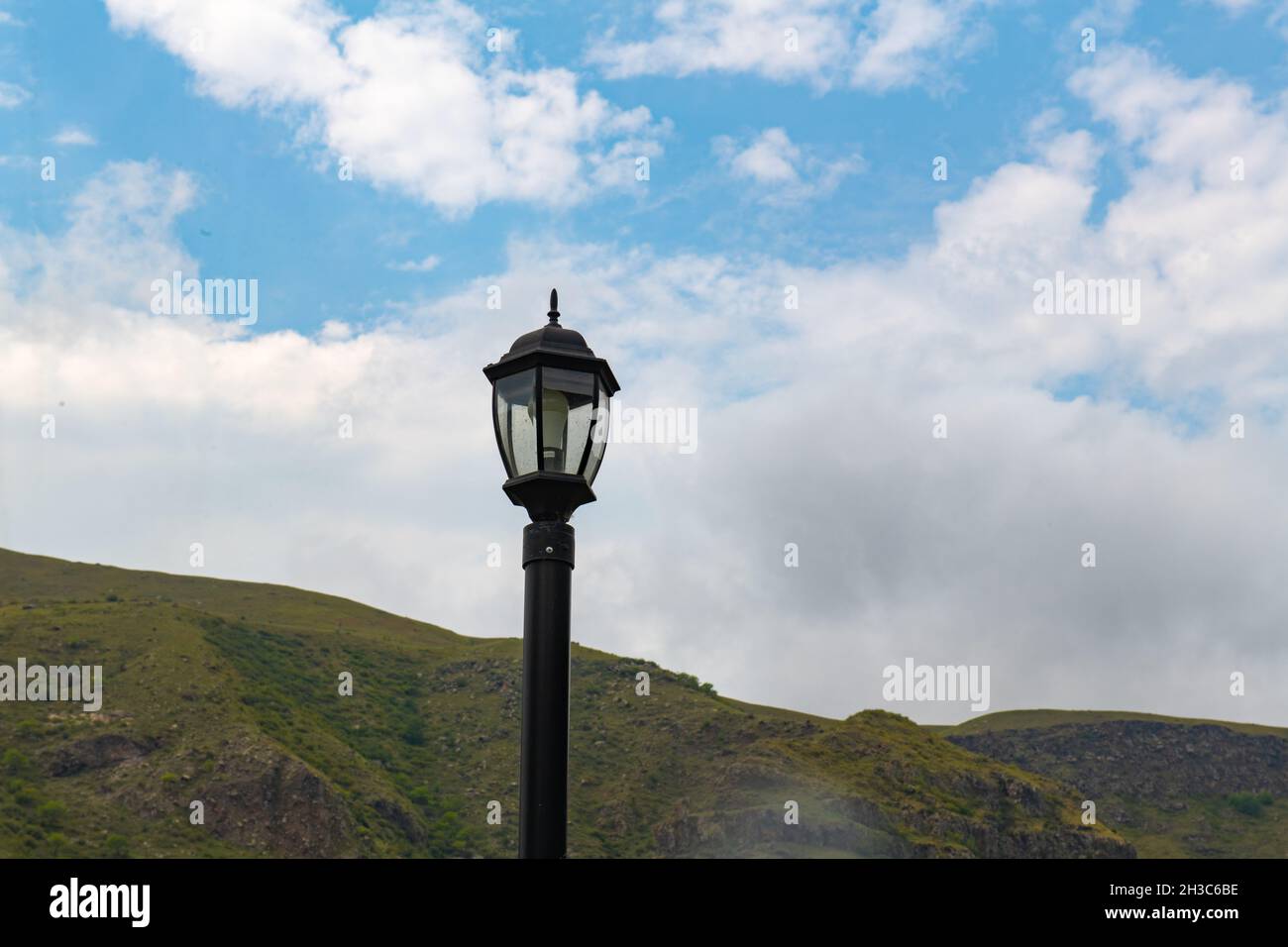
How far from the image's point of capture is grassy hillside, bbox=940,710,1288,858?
168m

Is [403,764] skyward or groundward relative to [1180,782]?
skyward

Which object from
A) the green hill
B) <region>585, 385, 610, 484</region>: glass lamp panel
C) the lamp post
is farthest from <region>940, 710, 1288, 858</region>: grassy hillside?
the lamp post

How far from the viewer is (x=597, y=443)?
739 centimetres

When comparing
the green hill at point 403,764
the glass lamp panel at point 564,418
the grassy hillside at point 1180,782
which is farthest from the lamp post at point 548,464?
the grassy hillside at point 1180,782

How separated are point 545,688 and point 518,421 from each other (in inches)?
56.2

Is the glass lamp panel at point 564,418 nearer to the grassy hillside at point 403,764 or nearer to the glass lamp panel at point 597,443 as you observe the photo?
the glass lamp panel at point 597,443

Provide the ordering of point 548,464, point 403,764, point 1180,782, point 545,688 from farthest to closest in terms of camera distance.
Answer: point 1180,782 → point 403,764 → point 548,464 → point 545,688

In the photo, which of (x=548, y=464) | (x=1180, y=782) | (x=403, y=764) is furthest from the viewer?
(x=1180, y=782)

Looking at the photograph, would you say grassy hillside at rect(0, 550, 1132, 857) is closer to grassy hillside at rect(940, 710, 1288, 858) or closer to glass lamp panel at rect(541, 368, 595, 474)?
grassy hillside at rect(940, 710, 1288, 858)

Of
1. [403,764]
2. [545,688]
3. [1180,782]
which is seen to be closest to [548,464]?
[545,688]

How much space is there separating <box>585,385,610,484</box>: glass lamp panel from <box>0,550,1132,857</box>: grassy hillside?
94.1 metres

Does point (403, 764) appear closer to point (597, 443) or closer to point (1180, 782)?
point (1180, 782)

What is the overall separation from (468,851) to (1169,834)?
321 ft
